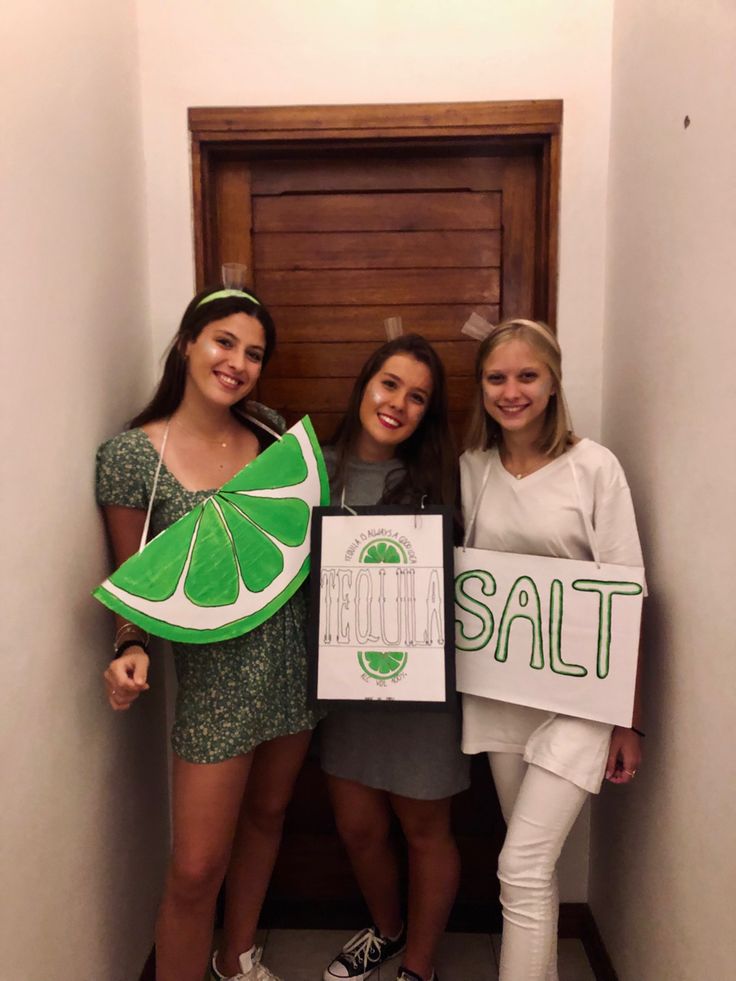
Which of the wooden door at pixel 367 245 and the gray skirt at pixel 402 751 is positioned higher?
the wooden door at pixel 367 245

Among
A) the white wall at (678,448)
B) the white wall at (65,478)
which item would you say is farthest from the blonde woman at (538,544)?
the white wall at (65,478)

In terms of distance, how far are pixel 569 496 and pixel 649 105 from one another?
830 millimetres

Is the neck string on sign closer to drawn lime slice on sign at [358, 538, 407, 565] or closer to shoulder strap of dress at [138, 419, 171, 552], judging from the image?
drawn lime slice on sign at [358, 538, 407, 565]

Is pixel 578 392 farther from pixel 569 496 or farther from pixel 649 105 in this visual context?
pixel 649 105

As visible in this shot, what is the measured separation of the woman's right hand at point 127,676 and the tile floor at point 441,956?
3.10 feet

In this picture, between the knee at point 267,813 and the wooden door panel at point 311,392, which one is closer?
the knee at point 267,813

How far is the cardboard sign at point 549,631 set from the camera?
Answer: 4.09 feet

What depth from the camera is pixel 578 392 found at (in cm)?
171

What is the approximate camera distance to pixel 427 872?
152 cm

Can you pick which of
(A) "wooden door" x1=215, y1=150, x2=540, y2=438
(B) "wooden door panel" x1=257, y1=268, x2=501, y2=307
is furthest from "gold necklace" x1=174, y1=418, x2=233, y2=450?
(B) "wooden door panel" x1=257, y1=268, x2=501, y2=307

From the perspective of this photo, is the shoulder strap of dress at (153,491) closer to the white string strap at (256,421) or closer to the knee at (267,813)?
the white string strap at (256,421)

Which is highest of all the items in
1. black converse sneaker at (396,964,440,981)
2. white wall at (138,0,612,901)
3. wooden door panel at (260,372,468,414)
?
white wall at (138,0,612,901)

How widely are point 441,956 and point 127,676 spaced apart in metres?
1.18

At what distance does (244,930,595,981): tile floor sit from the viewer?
167 cm
